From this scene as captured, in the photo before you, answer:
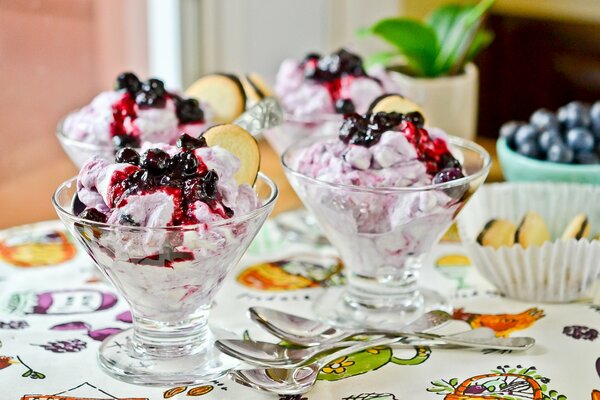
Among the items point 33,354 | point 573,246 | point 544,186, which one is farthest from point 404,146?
point 33,354

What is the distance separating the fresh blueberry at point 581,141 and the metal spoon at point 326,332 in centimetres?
59

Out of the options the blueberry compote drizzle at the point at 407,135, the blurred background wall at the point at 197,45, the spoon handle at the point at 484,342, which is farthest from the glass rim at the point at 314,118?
the blurred background wall at the point at 197,45

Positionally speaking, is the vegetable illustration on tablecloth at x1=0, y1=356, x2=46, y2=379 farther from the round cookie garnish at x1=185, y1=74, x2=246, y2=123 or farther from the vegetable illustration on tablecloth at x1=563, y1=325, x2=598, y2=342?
the vegetable illustration on tablecloth at x1=563, y1=325, x2=598, y2=342

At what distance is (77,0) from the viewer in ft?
8.20

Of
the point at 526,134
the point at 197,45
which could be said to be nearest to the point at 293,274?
the point at 526,134

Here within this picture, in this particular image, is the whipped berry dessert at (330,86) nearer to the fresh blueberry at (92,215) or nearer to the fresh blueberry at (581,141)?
the fresh blueberry at (581,141)

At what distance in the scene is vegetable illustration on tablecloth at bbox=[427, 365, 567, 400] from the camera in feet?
3.69

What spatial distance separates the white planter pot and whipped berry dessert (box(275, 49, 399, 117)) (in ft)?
0.69

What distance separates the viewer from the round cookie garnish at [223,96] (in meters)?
1.60

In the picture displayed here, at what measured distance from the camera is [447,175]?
1.27m

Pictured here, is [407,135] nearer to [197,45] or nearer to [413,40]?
[413,40]

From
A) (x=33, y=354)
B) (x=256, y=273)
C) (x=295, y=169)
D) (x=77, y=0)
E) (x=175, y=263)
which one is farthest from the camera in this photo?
(x=77, y=0)

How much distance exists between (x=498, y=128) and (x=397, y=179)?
6.00ft

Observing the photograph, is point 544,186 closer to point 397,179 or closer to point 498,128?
point 397,179
